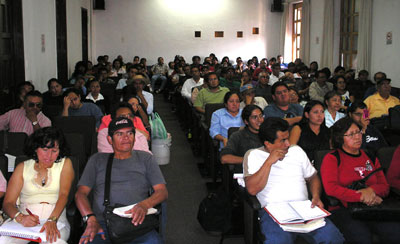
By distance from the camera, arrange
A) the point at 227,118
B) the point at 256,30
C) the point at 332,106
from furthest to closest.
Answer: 1. the point at 256,30
2. the point at 227,118
3. the point at 332,106

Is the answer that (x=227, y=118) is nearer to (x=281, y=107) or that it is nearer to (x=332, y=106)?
(x=281, y=107)

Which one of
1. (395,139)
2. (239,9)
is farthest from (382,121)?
(239,9)

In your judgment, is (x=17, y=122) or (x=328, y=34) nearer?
(x=17, y=122)

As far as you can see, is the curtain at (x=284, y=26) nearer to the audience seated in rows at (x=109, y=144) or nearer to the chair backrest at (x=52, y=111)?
the chair backrest at (x=52, y=111)

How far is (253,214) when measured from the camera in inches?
115

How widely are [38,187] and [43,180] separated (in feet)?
0.18

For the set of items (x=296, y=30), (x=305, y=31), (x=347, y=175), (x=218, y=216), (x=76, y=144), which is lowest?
(x=218, y=216)

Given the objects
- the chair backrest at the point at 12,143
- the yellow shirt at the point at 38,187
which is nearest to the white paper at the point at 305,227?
the yellow shirt at the point at 38,187

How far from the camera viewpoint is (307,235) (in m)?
2.85

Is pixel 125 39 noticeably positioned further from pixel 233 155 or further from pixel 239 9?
pixel 233 155

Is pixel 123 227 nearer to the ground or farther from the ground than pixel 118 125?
nearer to the ground

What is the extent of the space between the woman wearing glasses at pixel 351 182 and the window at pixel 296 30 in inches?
517

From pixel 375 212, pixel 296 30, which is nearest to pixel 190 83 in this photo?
pixel 375 212

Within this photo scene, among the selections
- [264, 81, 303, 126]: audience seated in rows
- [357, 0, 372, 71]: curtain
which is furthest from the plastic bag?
[357, 0, 372, 71]: curtain
